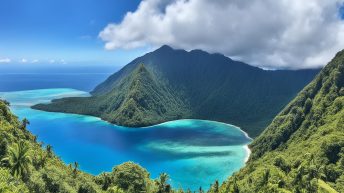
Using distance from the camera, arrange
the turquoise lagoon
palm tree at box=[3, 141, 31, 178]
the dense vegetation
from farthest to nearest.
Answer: the turquoise lagoon < palm tree at box=[3, 141, 31, 178] < the dense vegetation

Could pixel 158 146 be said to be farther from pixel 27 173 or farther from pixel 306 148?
pixel 27 173

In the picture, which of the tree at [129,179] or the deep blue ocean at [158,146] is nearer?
the tree at [129,179]

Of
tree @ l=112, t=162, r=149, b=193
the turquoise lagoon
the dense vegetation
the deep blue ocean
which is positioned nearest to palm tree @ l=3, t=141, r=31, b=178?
the dense vegetation

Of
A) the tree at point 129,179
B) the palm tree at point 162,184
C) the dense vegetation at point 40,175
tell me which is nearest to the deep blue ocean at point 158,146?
the palm tree at point 162,184

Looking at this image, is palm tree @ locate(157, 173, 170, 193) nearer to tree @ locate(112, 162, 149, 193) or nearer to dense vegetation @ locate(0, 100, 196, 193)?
dense vegetation @ locate(0, 100, 196, 193)

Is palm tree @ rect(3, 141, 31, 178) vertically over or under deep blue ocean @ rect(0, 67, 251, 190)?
over

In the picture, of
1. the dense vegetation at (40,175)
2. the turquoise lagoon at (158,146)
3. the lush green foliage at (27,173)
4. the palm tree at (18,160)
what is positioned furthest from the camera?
the turquoise lagoon at (158,146)

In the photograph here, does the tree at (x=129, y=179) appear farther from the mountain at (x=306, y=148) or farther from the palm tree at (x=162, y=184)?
the mountain at (x=306, y=148)

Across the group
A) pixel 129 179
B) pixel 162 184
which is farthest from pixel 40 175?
pixel 162 184

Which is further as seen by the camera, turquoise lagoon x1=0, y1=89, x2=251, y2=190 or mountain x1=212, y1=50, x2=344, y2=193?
turquoise lagoon x1=0, y1=89, x2=251, y2=190
